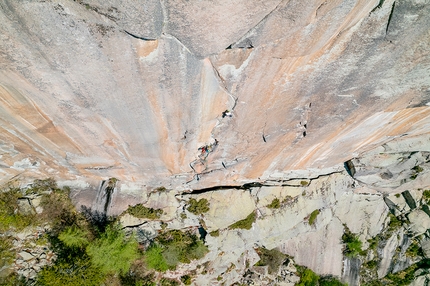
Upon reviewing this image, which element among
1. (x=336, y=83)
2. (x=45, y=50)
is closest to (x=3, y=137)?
(x=45, y=50)

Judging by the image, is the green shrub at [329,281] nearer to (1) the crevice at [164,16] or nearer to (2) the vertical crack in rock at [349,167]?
(2) the vertical crack in rock at [349,167]

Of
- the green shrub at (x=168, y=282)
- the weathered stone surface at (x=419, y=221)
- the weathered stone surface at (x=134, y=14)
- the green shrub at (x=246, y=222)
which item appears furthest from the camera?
the weathered stone surface at (x=419, y=221)

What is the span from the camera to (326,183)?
8.39m

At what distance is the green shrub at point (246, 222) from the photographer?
8188mm

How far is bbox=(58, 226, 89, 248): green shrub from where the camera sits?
23.8 ft

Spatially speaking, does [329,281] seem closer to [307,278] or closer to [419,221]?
[307,278]

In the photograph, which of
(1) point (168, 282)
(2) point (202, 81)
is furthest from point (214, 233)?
(2) point (202, 81)

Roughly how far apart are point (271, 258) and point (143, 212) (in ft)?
15.6

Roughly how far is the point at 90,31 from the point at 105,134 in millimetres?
2529

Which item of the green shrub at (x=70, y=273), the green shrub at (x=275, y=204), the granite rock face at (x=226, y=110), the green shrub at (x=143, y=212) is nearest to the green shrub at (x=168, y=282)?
the granite rock face at (x=226, y=110)

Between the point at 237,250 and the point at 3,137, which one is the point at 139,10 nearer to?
the point at 3,137

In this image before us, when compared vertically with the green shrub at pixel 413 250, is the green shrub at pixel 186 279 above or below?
below

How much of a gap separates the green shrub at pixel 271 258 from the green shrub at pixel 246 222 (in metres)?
1.67

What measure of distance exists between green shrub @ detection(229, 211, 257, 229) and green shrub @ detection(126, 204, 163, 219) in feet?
7.36
